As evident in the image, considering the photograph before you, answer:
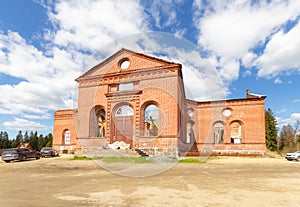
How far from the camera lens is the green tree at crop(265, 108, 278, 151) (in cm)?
4477

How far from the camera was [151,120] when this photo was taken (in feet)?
77.5

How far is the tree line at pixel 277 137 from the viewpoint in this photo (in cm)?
4475

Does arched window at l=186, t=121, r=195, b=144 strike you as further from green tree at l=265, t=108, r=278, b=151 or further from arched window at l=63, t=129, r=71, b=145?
green tree at l=265, t=108, r=278, b=151

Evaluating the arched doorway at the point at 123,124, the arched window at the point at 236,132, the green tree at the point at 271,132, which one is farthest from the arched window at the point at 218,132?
the green tree at the point at 271,132

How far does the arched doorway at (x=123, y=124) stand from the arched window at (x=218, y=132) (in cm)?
1255

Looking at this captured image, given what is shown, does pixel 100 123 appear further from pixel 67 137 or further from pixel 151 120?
pixel 67 137

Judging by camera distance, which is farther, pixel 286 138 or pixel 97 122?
pixel 286 138

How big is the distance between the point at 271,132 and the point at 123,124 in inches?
1371

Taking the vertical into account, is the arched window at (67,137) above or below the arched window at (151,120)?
below

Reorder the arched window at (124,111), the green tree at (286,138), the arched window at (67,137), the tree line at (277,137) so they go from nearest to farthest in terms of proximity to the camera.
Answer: the arched window at (124,111), the arched window at (67,137), the tree line at (277,137), the green tree at (286,138)

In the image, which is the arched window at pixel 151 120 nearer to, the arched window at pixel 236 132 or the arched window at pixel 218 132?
the arched window at pixel 218 132

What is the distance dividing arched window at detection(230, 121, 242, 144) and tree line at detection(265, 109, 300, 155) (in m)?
14.6

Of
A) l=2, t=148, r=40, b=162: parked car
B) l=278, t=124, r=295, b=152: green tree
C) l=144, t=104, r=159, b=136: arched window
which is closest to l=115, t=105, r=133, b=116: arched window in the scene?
l=144, t=104, r=159, b=136: arched window

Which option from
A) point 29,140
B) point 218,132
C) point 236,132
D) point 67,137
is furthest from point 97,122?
point 29,140
